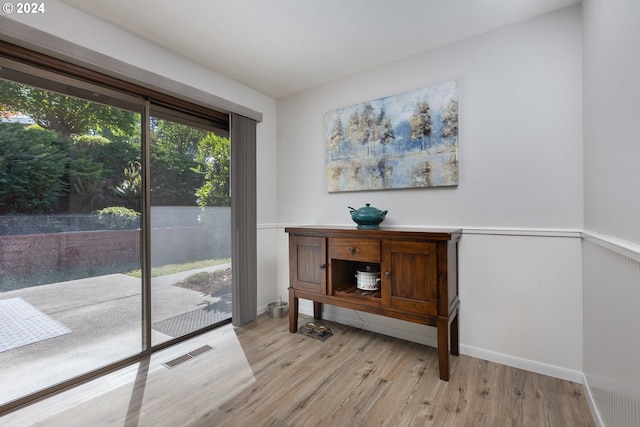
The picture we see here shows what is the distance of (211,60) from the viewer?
2389 millimetres

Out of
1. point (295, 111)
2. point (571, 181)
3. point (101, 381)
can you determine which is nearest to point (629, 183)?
point (571, 181)

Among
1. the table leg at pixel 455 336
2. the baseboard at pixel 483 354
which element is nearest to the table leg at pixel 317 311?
the baseboard at pixel 483 354

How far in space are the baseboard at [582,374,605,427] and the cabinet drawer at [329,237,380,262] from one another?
4.35 ft

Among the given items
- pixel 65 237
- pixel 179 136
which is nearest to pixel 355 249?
pixel 179 136

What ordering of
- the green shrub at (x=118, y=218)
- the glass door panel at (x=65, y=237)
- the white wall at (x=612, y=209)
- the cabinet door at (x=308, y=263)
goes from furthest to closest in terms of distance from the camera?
the cabinet door at (x=308, y=263) → the green shrub at (x=118, y=218) → the glass door panel at (x=65, y=237) → the white wall at (x=612, y=209)

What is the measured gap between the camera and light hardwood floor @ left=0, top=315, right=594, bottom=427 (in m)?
1.47

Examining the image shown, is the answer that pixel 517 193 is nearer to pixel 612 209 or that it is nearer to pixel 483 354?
pixel 612 209

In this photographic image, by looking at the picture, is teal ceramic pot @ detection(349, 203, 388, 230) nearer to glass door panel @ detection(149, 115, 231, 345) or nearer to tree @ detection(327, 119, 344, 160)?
tree @ detection(327, 119, 344, 160)

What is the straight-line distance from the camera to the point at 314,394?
5.50ft

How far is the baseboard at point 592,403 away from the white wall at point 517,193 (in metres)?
0.10

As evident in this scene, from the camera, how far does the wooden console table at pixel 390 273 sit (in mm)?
1825

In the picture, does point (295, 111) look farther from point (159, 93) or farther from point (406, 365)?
point (406, 365)

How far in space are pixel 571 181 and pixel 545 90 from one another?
0.62m

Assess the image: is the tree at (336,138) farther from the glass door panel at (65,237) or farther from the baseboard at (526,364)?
the baseboard at (526,364)
